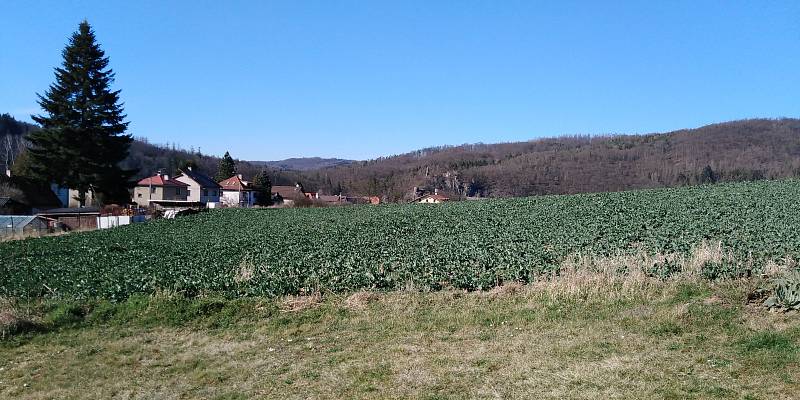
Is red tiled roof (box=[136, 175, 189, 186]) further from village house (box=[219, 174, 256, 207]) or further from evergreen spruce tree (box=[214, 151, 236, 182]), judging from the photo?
evergreen spruce tree (box=[214, 151, 236, 182])

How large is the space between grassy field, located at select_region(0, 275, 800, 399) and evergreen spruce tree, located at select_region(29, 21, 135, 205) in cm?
3772

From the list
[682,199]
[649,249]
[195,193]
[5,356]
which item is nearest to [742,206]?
[682,199]

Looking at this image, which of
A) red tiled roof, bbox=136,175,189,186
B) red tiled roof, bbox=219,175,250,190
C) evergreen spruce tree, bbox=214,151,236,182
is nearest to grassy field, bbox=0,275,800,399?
red tiled roof, bbox=136,175,189,186

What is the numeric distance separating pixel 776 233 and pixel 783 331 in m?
8.71

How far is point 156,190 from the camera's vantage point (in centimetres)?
7875

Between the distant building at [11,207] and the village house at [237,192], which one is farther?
the village house at [237,192]

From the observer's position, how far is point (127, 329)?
34.5ft

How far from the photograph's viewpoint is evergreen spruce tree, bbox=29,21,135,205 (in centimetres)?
4375

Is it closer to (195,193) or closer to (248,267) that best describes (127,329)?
(248,267)

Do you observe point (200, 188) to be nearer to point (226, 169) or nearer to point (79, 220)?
point (226, 169)

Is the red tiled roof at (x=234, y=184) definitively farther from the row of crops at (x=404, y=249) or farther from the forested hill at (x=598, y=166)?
the row of crops at (x=404, y=249)

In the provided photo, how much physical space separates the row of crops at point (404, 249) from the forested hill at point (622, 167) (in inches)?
2246

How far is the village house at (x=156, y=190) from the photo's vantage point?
257 feet

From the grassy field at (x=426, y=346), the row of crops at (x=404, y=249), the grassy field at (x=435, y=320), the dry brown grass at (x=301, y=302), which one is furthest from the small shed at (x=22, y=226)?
the dry brown grass at (x=301, y=302)
